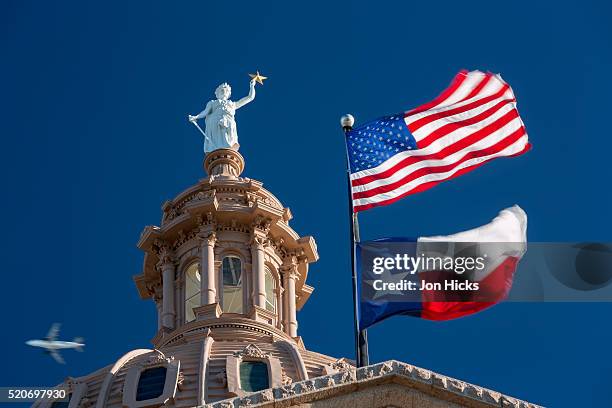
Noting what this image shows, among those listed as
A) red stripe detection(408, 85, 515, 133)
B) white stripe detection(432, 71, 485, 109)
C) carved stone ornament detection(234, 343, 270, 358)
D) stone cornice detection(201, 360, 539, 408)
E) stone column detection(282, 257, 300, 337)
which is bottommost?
stone cornice detection(201, 360, 539, 408)

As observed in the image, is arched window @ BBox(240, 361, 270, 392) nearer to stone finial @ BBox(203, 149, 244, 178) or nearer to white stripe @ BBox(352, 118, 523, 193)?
stone finial @ BBox(203, 149, 244, 178)

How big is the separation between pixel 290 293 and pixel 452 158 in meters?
41.6

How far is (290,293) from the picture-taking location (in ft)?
273

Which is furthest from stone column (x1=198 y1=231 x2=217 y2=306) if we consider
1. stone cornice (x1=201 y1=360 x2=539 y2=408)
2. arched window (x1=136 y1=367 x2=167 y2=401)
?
stone cornice (x1=201 y1=360 x2=539 y2=408)

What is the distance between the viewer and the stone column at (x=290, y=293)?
8181 cm

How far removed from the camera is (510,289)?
39.2 meters

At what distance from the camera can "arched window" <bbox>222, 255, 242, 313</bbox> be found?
84.2 meters

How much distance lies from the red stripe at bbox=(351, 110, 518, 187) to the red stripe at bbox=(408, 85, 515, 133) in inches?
24.6

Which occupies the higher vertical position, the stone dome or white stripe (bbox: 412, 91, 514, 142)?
the stone dome

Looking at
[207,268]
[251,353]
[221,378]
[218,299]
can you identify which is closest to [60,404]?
[221,378]

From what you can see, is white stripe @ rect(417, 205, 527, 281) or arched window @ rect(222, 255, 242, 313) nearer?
white stripe @ rect(417, 205, 527, 281)

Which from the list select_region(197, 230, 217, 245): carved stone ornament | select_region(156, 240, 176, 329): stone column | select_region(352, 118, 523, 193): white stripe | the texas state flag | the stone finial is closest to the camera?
the texas state flag

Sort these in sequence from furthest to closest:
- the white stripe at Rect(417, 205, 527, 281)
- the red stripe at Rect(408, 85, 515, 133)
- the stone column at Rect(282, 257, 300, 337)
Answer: the stone column at Rect(282, 257, 300, 337), the red stripe at Rect(408, 85, 515, 133), the white stripe at Rect(417, 205, 527, 281)

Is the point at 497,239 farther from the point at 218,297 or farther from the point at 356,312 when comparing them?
the point at 218,297
